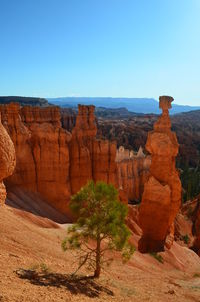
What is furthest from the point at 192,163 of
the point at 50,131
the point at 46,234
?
Result: the point at 46,234

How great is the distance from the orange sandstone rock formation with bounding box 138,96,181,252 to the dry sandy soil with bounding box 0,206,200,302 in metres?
6.89

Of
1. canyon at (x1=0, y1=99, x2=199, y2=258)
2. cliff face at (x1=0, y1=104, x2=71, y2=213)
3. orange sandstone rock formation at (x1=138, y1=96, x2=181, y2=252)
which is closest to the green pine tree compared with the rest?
canyon at (x1=0, y1=99, x2=199, y2=258)

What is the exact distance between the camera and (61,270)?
38.9 feet

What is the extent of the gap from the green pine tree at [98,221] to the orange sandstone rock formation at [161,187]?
13.3m

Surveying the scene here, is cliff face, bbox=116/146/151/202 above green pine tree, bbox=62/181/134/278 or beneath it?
beneath

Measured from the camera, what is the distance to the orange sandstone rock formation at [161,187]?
83.3 ft

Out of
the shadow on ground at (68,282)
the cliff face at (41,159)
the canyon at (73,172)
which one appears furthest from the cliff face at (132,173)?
the shadow on ground at (68,282)

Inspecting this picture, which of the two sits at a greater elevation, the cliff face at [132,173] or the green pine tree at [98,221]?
the green pine tree at [98,221]

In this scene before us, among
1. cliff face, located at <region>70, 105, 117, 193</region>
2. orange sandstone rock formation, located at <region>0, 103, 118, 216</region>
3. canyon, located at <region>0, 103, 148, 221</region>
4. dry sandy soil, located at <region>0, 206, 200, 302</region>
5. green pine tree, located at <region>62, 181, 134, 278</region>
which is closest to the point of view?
dry sandy soil, located at <region>0, 206, 200, 302</region>

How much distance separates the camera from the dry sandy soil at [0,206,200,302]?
29.8 ft

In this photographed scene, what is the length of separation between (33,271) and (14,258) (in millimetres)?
900

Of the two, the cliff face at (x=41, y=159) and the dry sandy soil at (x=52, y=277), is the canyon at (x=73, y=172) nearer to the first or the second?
the cliff face at (x=41, y=159)

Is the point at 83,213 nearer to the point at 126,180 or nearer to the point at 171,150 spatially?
the point at 171,150

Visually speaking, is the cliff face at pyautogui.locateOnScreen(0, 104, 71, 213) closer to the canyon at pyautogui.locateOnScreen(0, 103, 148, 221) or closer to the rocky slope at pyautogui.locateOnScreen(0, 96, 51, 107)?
the canyon at pyautogui.locateOnScreen(0, 103, 148, 221)
